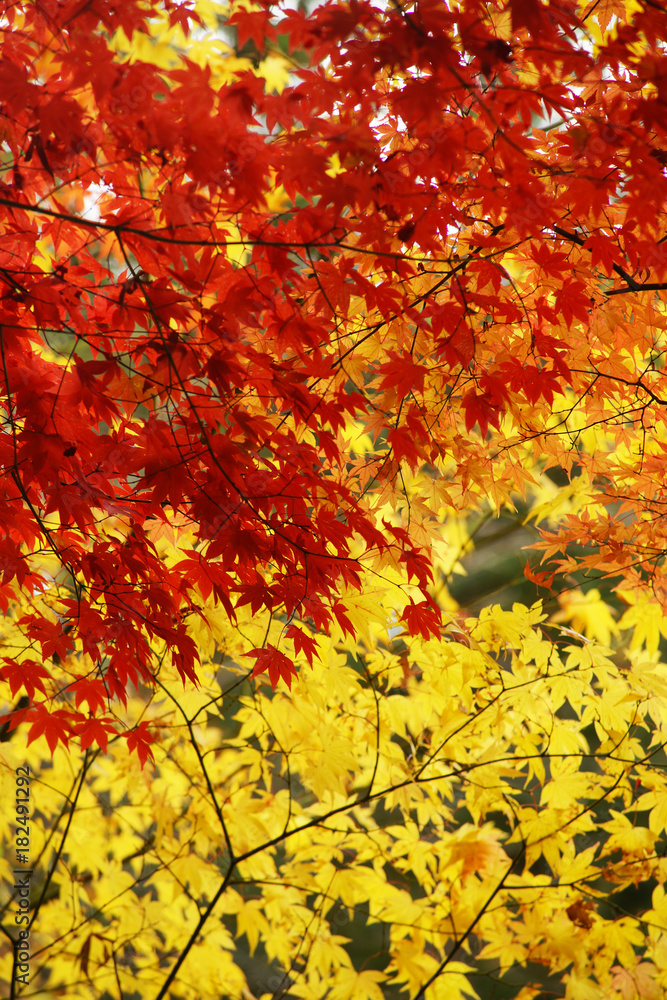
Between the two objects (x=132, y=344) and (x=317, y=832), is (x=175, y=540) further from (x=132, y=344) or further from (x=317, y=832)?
(x=317, y=832)

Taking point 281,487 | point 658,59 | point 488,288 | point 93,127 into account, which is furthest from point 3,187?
point 658,59

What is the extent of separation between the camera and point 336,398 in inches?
84.0

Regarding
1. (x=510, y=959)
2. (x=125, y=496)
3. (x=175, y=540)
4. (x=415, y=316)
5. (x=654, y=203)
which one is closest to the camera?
(x=654, y=203)

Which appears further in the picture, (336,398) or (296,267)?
(336,398)

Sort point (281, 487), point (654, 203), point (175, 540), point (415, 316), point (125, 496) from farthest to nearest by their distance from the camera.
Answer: point (175, 540) → point (125, 496) → point (281, 487) → point (415, 316) → point (654, 203)

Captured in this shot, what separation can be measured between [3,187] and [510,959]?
3836 millimetres

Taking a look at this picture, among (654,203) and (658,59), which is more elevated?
(658,59)

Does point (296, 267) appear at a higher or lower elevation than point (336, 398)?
higher

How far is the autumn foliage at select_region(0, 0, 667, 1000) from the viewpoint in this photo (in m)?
1.58

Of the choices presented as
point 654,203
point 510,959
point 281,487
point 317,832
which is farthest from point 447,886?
point 654,203

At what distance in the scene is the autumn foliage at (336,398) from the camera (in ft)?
5.20

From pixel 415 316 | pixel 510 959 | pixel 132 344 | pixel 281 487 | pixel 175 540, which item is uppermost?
pixel 132 344

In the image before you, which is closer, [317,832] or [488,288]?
[488,288]

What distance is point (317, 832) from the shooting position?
11.3ft
